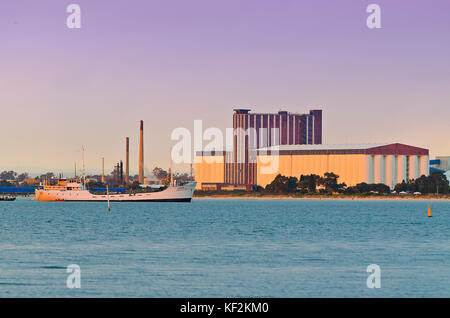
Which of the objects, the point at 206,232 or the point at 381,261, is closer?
the point at 381,261

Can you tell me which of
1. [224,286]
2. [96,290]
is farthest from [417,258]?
[96,290]

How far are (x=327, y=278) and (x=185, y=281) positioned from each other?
9950mm

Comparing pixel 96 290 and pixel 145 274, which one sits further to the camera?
pixel 145 274
